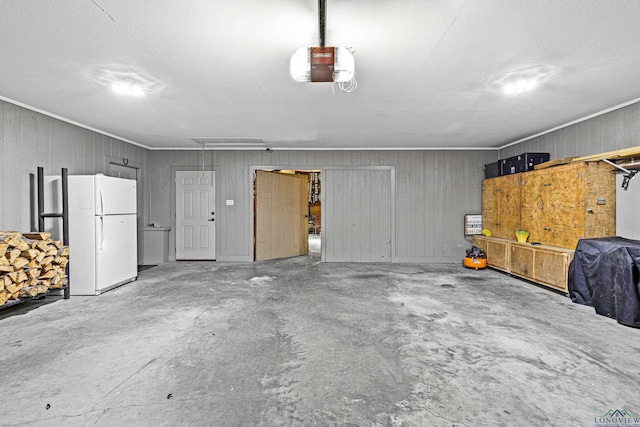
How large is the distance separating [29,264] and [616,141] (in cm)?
744

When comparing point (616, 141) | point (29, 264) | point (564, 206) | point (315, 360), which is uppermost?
point (616, 141)

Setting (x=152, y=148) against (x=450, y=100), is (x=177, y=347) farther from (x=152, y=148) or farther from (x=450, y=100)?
(x=152, y=148)

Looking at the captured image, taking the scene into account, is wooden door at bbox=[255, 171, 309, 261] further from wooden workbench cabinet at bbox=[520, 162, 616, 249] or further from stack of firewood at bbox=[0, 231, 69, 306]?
wooden workbench cabinet at bbox=[520, 162, 616, 249]

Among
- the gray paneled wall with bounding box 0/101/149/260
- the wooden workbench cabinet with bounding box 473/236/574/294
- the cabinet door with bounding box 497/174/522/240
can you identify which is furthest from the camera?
the cabinet door with bounding box 497/174/522/240

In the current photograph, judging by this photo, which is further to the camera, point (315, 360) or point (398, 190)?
point (398, 190)

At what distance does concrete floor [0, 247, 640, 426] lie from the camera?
5.97 feet

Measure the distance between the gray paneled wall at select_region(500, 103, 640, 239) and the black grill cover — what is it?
29cm

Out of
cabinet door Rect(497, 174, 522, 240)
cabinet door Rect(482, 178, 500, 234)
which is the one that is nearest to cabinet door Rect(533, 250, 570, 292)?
cabinet door Rect(497, 174, 522, 240)

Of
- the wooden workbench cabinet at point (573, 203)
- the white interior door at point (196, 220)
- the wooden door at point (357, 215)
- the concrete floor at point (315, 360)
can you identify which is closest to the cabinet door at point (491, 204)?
the wooden workbench cabinet at point (573, 203)

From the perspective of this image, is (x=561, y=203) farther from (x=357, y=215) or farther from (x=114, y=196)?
(x=114, y=196)

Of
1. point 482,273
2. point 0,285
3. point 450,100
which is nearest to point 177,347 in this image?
point 0,285

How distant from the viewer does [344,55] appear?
228cm

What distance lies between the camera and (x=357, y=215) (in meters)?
6.92

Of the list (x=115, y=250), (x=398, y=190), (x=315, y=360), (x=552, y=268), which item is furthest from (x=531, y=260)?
(x=115, y=250)
